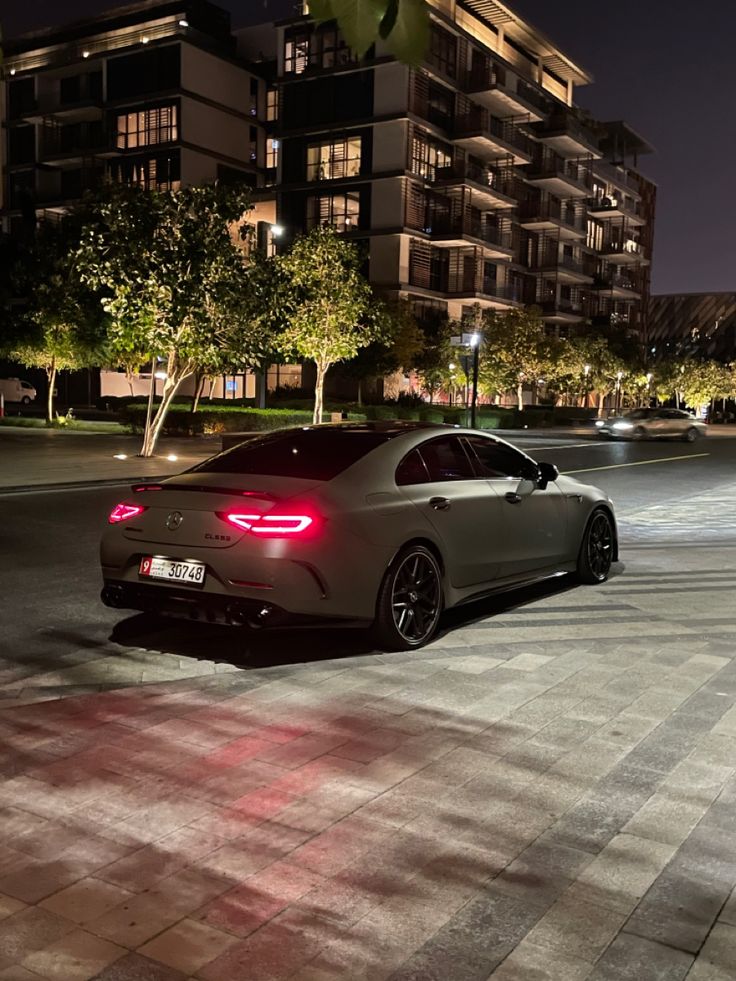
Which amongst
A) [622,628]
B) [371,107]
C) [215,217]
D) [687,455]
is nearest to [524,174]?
[371,107]

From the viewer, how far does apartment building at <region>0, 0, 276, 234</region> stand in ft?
189

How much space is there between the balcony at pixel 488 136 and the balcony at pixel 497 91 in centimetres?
73

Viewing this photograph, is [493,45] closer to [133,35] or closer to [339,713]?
[133,35]

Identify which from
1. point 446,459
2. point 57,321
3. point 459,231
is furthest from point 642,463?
point 459,231

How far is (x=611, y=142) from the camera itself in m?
91.7

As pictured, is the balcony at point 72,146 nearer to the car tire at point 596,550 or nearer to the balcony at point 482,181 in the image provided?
the balcony at point 482,181

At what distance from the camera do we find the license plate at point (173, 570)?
6031 mm

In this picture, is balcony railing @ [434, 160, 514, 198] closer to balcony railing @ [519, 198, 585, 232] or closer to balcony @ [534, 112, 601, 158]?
balcony railing @ [519, 198, 585, 232]

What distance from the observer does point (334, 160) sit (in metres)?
54.1

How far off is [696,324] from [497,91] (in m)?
86.6

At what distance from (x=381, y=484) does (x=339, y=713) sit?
1.76 metres

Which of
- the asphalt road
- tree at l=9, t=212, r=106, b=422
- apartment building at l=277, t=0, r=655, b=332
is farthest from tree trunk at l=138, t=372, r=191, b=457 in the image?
apartment building at l=277, t=0, r=655, b=332

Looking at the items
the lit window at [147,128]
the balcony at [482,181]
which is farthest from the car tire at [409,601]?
the lit window at [147,128]

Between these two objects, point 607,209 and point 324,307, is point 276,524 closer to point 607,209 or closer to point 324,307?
point 324,307
